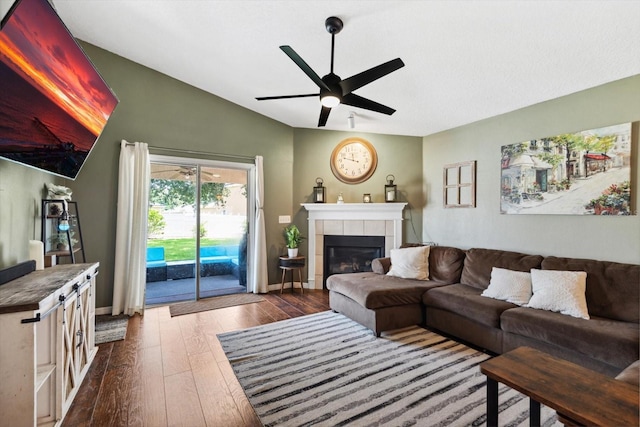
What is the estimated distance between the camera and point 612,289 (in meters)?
2.54

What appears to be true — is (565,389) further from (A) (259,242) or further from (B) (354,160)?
(B) (354,160)

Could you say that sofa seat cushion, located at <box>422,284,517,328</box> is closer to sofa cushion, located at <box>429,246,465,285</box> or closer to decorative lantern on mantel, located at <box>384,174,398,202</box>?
sofa cushion, located at <box>429,246,465,285</box>

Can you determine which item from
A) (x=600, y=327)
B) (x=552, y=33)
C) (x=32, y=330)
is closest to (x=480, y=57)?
(x=552, y=33)

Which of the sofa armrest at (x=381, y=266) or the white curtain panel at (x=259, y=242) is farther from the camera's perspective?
the white curtain panel at (x=259, y=242)

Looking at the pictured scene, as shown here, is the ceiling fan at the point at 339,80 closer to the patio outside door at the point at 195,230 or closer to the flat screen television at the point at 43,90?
the flat screen television at the point at 43,90

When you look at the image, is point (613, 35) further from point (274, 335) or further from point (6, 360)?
point (6, 360)

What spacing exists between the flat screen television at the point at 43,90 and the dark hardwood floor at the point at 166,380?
1.74 m

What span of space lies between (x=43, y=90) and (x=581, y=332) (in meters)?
4.15

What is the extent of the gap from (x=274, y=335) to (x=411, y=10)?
10.7ft

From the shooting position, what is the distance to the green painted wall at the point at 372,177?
16.4 ft

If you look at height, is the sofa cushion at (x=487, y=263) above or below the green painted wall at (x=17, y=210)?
below

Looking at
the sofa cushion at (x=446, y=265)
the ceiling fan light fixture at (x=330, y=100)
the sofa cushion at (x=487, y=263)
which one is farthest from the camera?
the sofa cushion at (x=446, y=265)

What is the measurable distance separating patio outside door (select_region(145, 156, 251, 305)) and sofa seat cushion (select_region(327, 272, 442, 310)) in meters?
2.01

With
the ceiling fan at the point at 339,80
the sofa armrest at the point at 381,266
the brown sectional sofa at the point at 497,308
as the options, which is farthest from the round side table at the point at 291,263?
the ceiling fan at the point at 339,80
